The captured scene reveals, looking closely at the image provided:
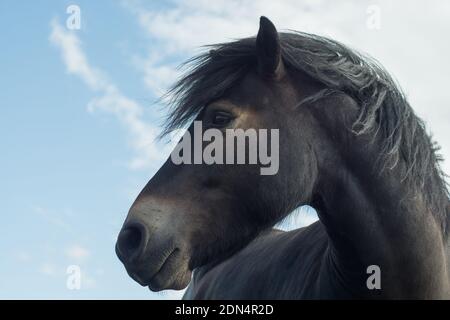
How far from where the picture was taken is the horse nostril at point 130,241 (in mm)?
3740

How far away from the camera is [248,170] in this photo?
13.3 feet

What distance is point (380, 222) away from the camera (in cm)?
402

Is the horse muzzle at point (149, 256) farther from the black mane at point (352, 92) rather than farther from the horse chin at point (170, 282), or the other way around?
the black mane at point (352, 92)

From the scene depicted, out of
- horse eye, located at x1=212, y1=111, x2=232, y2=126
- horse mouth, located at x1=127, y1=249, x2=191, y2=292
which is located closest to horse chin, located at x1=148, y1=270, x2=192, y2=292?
horse mouth, located at x1=127, y1=249, x2=191, y2=292

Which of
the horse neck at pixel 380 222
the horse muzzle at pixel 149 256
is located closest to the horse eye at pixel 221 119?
the horse neck at pixel 380 222

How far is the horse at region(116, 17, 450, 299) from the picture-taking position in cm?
392

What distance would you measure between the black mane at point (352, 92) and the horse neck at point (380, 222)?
0.10 m

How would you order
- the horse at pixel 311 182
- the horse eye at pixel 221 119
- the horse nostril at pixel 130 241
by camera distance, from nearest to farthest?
1. the horse nostril at pixel 130 241
2. the horse at pixel 311 182
3. the horse eye at pixel 221 119

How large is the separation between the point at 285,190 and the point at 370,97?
84cm

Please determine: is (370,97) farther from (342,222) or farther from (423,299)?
(423,299)

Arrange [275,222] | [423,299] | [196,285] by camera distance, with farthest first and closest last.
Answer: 1. [196,285]
2. [275,222]
3. [423,299]

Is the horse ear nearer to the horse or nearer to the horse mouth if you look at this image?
the horse

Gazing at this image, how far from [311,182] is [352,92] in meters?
0.68
